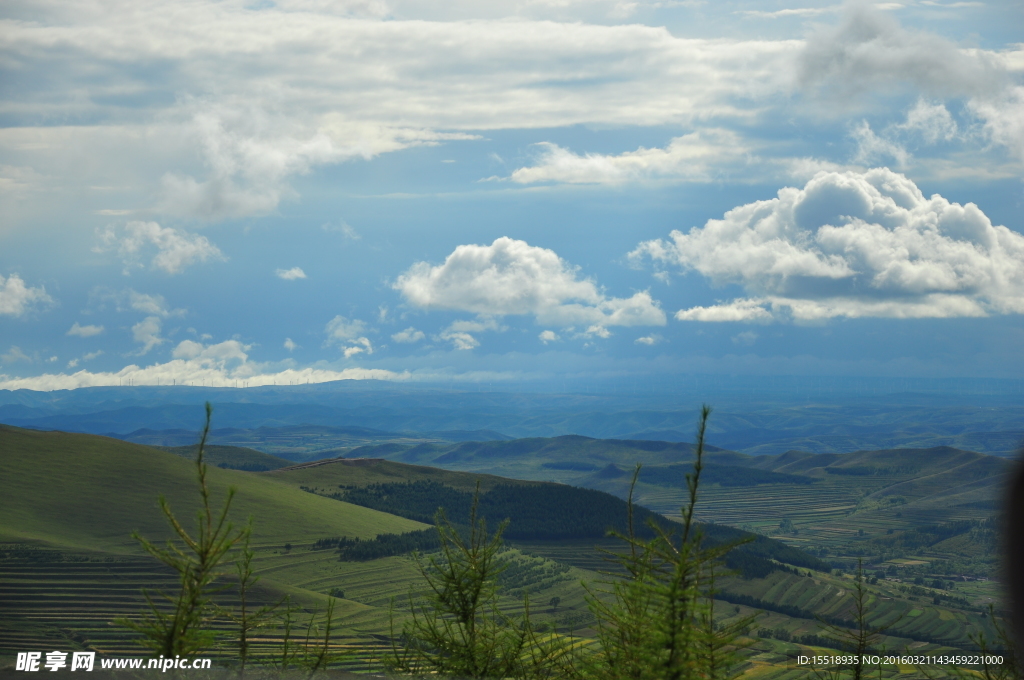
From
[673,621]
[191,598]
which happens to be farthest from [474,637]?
[191,598]

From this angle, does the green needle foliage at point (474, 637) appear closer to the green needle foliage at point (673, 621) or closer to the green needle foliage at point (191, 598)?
the green needle foliage at point (673, 621)

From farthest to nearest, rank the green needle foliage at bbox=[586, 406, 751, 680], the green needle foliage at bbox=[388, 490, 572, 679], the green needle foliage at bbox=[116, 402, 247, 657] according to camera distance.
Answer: the green needle foliage at bbox=[388, 490, 572, 679], the green needle foliage at bbox=[586, 406, 751, 680], the green needle foliage at bbox=[116, 402, 247, 657]

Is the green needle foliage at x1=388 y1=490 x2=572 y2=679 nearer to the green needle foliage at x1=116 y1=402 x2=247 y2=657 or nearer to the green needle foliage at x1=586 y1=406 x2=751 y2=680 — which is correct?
the green needle foliage at x1=586 y1=406 x2=751 y2=680

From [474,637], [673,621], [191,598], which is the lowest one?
[474,637]

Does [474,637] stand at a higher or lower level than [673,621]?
lower

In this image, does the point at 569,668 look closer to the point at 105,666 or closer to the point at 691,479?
the point at 691,479

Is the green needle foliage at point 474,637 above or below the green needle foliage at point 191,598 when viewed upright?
below

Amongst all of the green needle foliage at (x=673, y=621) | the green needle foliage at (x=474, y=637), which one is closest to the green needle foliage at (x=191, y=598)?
the green needle foliage at (x=474, y=637)

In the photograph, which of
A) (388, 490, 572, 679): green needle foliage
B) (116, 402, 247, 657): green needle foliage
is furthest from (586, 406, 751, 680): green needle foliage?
(116, 402, 247, 657): green needle foliage

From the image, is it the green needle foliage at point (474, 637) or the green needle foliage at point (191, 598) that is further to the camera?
the green needle foliage at point (474, 637)

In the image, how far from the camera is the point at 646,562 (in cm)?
1858

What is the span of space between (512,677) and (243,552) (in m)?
6.86

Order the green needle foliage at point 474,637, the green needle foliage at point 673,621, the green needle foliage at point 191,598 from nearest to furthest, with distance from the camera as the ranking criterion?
the green needle foliage at point 191,598, the green needle foliage at point 673,621, the green needle foliage at point 474,637

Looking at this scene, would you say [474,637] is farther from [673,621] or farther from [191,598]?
[191,598]
